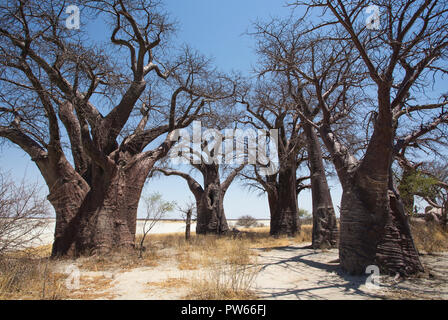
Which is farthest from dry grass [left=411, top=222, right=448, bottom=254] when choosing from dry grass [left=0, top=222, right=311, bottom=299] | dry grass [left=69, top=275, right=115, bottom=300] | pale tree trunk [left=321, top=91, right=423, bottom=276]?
dry grass [left=69, top=275, right=115, bottom=300]

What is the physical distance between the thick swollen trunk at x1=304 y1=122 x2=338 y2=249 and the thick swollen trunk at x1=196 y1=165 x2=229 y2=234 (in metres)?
5.51

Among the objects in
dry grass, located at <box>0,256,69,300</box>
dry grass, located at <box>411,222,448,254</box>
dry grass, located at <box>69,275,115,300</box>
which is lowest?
dry grass, located at <box>69,275,115,300</box>

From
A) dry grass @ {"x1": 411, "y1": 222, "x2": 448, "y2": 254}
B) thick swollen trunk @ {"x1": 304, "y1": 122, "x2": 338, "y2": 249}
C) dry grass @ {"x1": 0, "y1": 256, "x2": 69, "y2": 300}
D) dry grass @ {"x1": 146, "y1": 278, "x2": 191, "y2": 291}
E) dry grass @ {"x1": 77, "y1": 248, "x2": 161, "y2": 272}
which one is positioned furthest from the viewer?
thick swollen trunk @ {"x1": 304, "y1": 122, "x2": 338, "y2": 249}

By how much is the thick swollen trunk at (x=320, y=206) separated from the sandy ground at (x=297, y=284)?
2515 millimetres

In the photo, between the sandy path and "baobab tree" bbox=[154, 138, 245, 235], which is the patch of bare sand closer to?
the sandy path

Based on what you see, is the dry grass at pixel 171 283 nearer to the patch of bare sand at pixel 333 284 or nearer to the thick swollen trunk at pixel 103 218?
the patch of bare sand at pixel 333 284

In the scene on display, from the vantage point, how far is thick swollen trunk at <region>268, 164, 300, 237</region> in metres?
11.7

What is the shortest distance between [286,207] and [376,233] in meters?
7.39

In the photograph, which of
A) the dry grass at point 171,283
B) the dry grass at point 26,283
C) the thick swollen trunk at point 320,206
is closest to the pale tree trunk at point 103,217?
the dry grass at point 26,283

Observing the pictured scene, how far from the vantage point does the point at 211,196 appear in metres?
13.1

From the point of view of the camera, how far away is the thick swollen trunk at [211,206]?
41.8 feet
